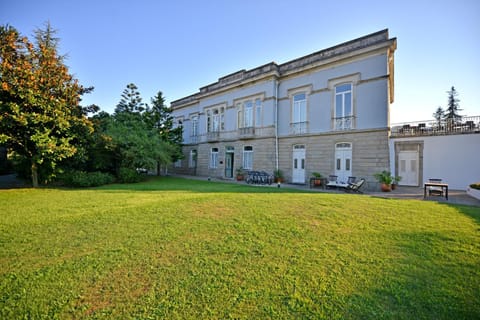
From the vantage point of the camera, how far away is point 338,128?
40.0 ft

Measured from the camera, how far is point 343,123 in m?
12.1

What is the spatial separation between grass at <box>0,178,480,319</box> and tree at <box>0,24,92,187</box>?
19.6 ft

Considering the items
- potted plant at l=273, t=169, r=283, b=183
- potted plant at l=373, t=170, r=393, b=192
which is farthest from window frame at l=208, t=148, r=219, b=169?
potted plant at l=373, t=170, r=393, b=192

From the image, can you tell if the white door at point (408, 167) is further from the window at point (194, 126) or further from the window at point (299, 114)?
the window at point (194, 126)

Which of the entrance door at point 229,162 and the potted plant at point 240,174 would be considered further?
the entrance door at point 229,162

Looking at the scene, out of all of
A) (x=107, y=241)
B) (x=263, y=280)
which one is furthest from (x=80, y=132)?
(x=263, y=280)

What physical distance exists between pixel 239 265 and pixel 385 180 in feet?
34.1

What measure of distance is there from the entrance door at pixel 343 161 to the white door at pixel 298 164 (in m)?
2.14

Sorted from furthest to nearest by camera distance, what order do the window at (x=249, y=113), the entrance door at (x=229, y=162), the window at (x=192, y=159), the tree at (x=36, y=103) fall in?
the window at (x=192, y=159), the entrance door at (x=229, y=162), the window at (x=249, y=113), the tree at (x=36, y=103)

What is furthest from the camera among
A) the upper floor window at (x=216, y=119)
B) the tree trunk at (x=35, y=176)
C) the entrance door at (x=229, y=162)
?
the upper floor window at (x=216, y=119)

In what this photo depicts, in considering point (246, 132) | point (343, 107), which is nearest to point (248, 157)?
point (246, 132)

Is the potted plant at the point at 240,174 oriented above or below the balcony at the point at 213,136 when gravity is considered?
below

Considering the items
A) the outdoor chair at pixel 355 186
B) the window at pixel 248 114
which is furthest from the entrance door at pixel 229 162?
the outdoor chair at pixel 355 186

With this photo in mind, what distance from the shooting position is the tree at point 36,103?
879 centimetres
